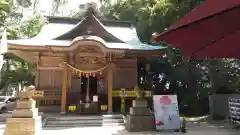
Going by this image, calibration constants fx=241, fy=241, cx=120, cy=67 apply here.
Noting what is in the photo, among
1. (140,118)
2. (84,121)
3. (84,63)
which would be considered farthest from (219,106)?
(84,63)

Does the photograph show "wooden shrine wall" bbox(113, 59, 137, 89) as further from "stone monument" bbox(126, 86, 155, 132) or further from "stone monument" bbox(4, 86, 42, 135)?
"stone monument" bbox(4, 86, 42, 135)

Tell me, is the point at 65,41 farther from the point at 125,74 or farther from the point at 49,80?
the point at 125,74

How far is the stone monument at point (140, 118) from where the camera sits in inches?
377

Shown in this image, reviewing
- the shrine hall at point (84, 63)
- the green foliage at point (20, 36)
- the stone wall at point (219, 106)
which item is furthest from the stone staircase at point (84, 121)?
the green foliage at point (20, 36)

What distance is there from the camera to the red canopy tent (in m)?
1.55

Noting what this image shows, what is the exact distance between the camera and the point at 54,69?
47.2ft

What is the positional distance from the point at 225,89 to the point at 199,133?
6216 mm

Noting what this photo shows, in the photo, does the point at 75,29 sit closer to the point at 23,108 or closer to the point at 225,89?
the point at 23,108

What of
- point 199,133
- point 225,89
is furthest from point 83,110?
point 225,89

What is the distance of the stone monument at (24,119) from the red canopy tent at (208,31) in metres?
7.48

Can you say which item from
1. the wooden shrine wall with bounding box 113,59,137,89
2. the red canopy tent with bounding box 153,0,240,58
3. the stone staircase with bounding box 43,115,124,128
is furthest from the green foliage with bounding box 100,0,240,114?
the red canopy tent with bounding box 153,0,240,58

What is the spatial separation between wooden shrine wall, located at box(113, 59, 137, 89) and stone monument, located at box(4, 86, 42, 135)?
6.35 m

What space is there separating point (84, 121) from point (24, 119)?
10.6 feet

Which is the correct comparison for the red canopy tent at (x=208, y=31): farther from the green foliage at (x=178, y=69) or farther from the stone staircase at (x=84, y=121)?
the green foliage at (x=178, y=69)
